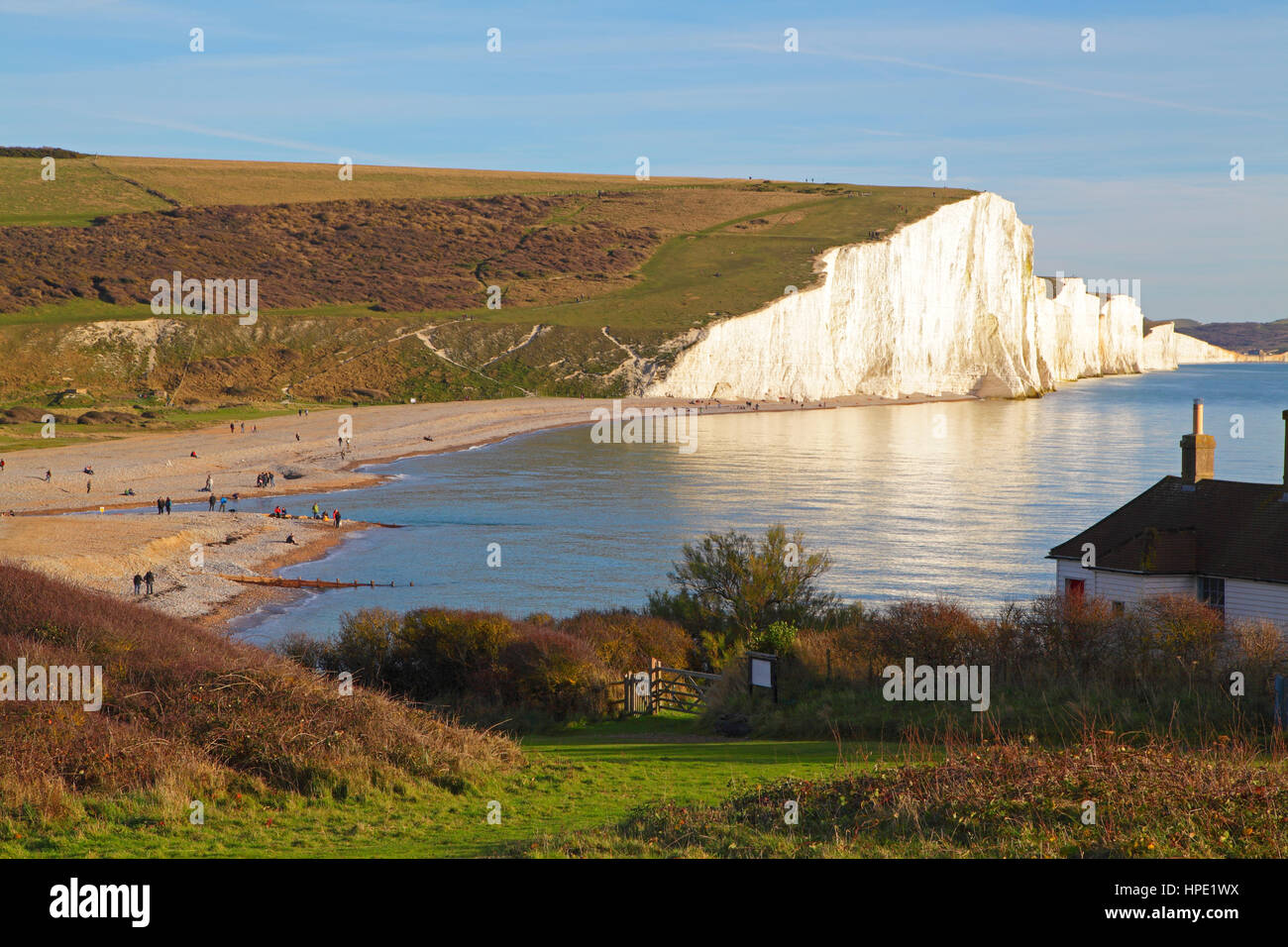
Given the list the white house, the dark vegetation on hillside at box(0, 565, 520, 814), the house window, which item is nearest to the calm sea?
the white house

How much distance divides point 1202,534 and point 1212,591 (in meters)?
1.25

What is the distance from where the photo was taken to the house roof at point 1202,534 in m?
22.9

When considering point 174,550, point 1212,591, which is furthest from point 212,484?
point 1212,591

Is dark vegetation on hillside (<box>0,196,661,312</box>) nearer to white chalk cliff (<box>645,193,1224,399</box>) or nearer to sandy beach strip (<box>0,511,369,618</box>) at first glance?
white chalk cliff (<box>645,193,1224,399</box>)

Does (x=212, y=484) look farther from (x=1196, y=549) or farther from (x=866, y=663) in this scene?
(x=1196, y=549)

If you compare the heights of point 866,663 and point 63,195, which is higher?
point 63,195

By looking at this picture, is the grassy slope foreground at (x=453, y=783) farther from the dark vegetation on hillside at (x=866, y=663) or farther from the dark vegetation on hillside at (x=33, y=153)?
the dark vegetation on hillside at (x=33, y=153)

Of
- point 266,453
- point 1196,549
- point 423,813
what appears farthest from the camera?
point 266,453

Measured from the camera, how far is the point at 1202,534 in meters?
24.1

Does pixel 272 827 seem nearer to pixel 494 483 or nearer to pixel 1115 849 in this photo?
pixel 1115 849

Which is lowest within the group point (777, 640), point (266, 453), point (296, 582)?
point (296, 582)

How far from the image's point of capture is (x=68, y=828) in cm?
1056

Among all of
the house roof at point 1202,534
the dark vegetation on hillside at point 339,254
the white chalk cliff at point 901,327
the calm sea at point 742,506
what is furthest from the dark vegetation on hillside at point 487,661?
the dark vegetation on hillside at point 339,254
